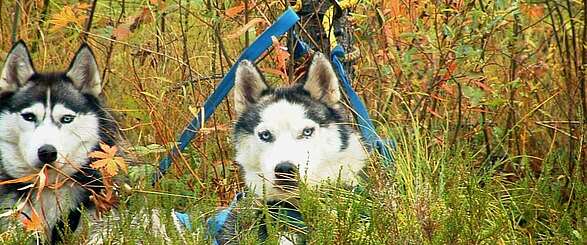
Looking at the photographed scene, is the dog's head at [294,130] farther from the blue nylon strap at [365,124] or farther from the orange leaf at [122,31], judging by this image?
the orange leaf at [122,31]

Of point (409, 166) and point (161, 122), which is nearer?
point (409, 166)

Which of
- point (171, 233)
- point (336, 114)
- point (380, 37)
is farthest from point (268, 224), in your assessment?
point (380, 37)

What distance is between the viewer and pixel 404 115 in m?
5.13

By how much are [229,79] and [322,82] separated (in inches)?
16.3

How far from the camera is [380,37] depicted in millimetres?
5262

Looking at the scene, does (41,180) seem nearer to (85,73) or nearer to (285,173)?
(85,73)

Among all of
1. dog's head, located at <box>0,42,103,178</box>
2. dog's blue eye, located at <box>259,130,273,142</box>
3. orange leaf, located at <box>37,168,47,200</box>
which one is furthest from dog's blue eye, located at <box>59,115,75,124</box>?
dog's blue eye, located at <box>259,130,273,142</box>

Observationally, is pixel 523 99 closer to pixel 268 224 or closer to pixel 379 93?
pixel 379 93

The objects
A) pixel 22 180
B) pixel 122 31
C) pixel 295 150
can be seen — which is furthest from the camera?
pixel 122 31

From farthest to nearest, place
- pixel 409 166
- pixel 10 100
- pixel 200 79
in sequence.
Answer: pixel 200 79 → pixel 10 100 → pixel 409 166

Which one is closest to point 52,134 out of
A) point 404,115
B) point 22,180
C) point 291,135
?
point 22,180

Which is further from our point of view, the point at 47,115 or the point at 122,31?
the point at 122,31

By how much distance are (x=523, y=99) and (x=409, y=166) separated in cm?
198

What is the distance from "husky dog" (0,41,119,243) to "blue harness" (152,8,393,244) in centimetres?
34
